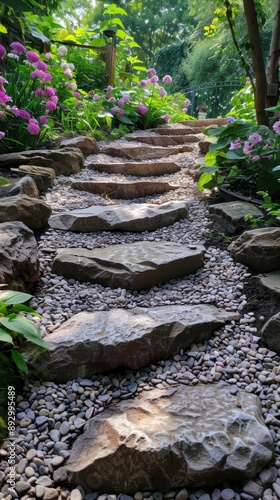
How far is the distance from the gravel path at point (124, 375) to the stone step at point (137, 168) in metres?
1.48

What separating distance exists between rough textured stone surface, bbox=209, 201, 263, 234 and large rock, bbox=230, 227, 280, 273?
23cm

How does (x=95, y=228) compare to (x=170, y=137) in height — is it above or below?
below

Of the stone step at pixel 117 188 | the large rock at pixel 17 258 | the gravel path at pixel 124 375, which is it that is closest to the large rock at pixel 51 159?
the stone step at pixel 117 188

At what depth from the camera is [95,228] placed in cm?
232

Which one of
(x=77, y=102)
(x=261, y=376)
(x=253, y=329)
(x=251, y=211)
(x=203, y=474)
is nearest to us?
(x=203, y=474)

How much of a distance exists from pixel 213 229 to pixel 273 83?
1.29 metres

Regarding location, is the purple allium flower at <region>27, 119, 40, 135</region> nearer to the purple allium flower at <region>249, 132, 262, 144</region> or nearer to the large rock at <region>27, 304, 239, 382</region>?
the purple allium flower at <region>249, 132, 262, 144</region>

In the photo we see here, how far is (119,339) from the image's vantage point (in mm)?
1326

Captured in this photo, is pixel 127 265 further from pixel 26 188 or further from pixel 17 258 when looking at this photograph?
pixel 26 188

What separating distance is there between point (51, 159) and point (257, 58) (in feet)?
5.70

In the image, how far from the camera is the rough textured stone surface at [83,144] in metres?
3.69

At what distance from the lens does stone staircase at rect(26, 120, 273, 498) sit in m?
0.97

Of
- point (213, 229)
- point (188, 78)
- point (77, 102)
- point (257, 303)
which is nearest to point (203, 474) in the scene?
point (257, 303)

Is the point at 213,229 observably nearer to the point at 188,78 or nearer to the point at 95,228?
the point at 95,228
